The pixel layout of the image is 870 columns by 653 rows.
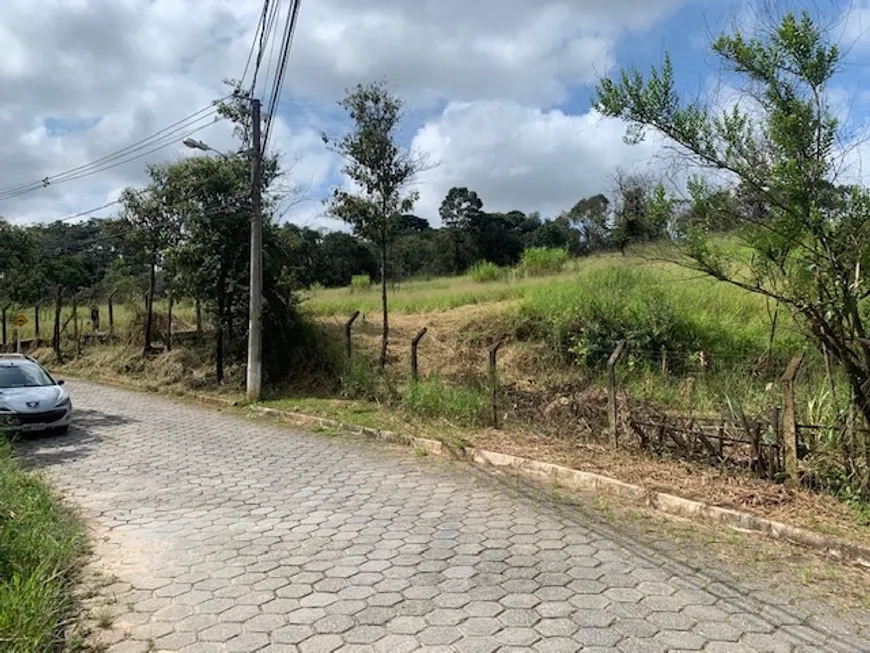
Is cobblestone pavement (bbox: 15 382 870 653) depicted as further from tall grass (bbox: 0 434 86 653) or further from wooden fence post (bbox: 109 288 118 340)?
wooden fence post (bbox: 109 288 118 340)

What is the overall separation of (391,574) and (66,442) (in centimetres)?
765

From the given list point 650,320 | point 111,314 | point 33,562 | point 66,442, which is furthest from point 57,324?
point 33,562

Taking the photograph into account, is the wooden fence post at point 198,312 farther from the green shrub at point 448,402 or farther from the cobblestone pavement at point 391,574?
the cobblestone pavement at point 391,574

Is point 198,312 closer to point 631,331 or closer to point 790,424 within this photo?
point 631,331

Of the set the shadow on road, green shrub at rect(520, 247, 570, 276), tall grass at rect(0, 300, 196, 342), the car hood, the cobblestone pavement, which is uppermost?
green shrub at rect(520, 247, 570, 276)

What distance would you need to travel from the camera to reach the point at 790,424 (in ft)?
18.9

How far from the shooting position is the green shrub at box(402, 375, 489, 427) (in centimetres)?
956

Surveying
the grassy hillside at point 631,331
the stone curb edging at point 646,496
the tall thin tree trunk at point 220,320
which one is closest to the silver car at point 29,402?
the tall thin tree trunk at point 220,320

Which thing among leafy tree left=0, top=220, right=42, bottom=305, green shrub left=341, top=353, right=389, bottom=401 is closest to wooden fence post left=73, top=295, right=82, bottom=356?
leafy tree left=0, top=220, right=42, bottom=305

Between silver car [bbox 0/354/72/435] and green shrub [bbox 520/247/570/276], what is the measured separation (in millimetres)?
15448

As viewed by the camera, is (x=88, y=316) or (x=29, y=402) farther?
(x=88, y=316)

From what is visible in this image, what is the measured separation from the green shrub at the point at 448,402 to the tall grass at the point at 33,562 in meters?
5.29

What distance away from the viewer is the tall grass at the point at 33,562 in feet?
11.1

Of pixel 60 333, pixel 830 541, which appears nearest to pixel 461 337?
pixel 830 541
